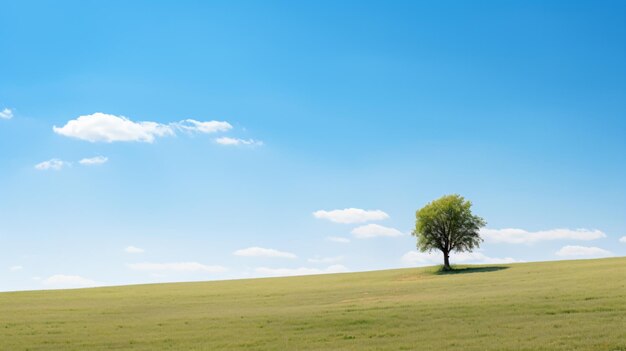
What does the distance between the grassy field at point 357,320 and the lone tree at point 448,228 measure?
84.1ft

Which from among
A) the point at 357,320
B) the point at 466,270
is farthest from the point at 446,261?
the point at 357,320

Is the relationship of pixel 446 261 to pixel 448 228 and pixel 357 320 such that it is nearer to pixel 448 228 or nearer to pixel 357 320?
pixel 448 228

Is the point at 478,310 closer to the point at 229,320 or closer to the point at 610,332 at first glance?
the point at 610,332

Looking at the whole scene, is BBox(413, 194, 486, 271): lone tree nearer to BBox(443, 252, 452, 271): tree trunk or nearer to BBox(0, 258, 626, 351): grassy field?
BBox(443, 252, 452, 271): tree trunk

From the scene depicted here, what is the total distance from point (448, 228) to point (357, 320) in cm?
5277

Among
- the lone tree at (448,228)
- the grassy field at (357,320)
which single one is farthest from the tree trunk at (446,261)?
the grassy field at (357,320)

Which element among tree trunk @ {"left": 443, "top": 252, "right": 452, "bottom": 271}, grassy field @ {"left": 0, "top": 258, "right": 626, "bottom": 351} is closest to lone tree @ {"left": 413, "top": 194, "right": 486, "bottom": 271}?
tree trunk @ {"left": 443, "top": 252, "right": 452, "bottom": 271}

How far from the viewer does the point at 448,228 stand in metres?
85.5

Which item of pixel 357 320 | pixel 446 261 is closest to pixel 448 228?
pixel 446 261

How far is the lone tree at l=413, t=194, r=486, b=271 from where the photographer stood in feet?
279

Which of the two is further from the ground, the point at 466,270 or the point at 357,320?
the point at 466,270

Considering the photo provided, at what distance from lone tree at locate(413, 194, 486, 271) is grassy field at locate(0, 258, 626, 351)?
2562 cm

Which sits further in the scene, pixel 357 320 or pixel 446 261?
pixel 446 261

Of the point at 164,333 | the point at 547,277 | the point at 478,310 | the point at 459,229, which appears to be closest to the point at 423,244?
the point at 459,229
